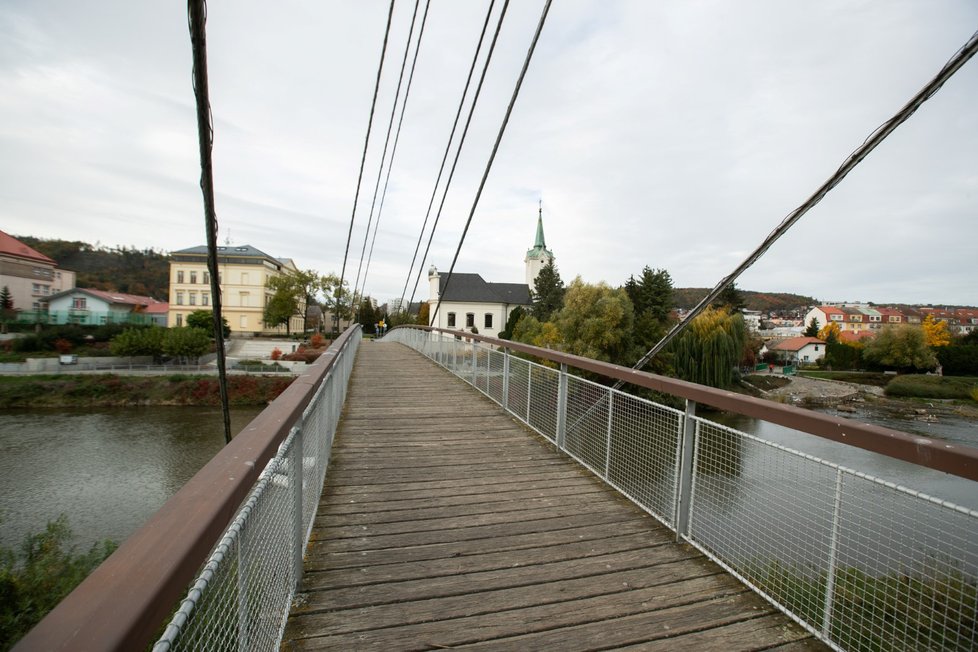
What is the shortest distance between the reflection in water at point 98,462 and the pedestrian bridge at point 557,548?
33.6 feet

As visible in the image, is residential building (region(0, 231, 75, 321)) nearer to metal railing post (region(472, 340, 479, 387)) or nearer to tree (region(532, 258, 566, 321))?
tree (region(532, 258, 566, 321))

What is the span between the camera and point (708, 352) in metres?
24.8

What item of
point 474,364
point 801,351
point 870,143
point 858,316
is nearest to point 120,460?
point 474,364

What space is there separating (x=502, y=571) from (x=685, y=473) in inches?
53.1

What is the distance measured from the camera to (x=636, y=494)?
371cm

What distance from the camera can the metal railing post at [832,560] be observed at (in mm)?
2195

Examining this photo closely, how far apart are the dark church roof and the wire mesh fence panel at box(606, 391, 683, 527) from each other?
164 ft

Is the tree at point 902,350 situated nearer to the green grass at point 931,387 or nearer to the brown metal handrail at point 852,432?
the green grass at point 931,387

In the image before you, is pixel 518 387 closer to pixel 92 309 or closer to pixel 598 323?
pixel 598 323

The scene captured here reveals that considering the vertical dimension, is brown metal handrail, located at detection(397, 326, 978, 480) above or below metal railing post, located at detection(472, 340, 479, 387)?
above

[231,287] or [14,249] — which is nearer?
[14,249]

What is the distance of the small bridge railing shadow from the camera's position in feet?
6.26

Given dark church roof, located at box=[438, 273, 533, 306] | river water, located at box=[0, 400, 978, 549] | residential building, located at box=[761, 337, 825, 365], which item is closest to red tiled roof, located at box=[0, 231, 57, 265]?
Result: river water, located at box=[0, 400, 978, 549]

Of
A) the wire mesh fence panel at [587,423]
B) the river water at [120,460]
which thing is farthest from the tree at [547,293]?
the wire mesh fence panel at [587,423]
